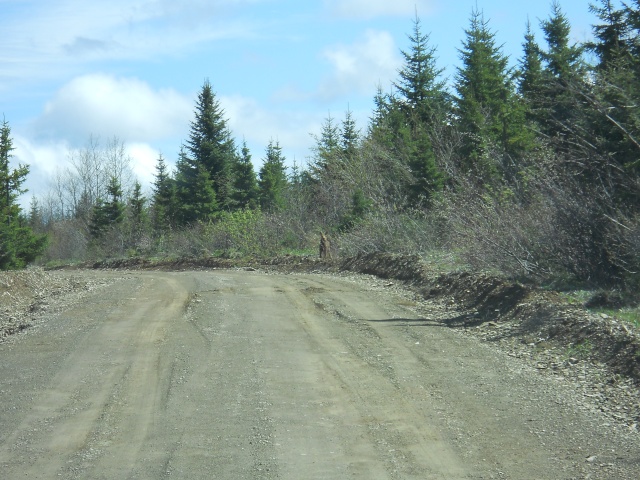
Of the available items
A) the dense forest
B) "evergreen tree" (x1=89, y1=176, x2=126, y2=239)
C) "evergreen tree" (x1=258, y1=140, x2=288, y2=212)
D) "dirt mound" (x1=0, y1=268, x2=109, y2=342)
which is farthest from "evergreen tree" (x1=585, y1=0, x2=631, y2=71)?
"evergreen tree" (x1=89, y1=176, x2=126, y2=239)

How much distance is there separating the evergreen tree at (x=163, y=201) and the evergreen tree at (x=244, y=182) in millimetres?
5613

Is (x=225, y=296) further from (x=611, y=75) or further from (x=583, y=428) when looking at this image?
(x=583, y=428)

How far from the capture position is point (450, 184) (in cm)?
3506

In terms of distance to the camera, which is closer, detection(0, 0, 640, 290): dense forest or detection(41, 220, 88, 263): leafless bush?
detection(0, 0, 640, 290): dense forest

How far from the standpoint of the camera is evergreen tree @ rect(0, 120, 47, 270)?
130ft

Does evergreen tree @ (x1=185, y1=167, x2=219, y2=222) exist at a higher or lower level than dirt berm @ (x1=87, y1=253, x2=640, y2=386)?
higher

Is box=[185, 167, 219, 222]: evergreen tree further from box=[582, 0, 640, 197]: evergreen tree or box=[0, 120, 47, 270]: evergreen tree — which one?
box=[582, 0, 640, 197]: evergreen tree

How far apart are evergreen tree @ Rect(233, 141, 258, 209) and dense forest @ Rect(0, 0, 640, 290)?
→ 0.11 meters

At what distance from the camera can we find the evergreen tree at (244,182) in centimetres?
5362

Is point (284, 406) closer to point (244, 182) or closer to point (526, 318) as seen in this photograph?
point (526, 318)

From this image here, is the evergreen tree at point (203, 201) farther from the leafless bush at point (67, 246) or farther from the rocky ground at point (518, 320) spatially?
the rocky ground at point (518, 320)

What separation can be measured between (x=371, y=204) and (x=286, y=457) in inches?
1038

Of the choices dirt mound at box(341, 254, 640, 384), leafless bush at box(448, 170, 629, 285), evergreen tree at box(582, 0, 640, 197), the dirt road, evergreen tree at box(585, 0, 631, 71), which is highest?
evergreen tree at box(585, 0, 631, 71)

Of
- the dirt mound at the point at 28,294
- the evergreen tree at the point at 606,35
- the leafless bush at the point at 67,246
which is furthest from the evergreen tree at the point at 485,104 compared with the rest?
the leafless bush at the point at 67,246
